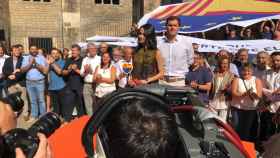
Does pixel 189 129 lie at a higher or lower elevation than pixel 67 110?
higher

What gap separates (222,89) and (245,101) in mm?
389

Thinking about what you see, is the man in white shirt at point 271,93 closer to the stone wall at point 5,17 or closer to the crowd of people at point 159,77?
the crowd of people at point 159,77

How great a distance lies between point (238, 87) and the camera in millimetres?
6250

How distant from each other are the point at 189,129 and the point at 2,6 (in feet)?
75.2

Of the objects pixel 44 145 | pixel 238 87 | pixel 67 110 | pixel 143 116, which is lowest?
pixel 67 110

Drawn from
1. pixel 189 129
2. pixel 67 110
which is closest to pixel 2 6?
pixel 67 110

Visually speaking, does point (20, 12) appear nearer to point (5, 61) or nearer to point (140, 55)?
point (5, 61)

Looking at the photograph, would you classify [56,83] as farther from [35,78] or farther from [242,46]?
[242,46]

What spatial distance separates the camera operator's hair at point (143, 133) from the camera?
1.42 m

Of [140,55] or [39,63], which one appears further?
[39,63]

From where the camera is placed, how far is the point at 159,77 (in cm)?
527

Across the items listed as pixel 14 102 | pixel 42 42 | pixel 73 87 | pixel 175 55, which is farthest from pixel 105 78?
pixel 42 42

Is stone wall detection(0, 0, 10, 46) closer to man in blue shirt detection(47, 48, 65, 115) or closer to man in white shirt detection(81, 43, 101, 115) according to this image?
man in blue shirt detection(47, 48, 65, 115)

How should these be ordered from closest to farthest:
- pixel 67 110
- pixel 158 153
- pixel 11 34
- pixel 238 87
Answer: pixel 158 153, pixel 238 87, pixel 67 110, pixel 11 34
